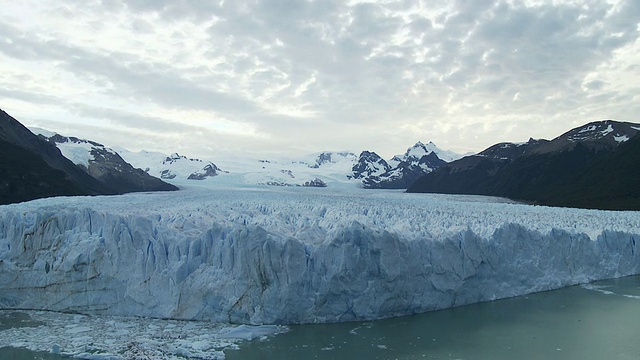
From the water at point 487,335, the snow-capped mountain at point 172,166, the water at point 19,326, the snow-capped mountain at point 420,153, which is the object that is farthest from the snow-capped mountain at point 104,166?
the snow-capped mountain at point 420,153

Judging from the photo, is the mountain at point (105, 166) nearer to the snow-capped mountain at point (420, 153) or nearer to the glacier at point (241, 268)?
the glacier at point (241, 268)

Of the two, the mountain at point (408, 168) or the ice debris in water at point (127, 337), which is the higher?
the mountain at point (408, 168)

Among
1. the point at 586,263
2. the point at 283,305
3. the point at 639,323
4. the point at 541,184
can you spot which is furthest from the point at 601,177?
the point at 283,305

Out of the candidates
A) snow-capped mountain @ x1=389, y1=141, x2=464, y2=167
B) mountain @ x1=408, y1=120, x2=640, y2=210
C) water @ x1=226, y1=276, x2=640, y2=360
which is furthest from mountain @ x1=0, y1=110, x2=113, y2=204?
snow-capped mountain @ x1=389, y1=141, x2=464, y2=167

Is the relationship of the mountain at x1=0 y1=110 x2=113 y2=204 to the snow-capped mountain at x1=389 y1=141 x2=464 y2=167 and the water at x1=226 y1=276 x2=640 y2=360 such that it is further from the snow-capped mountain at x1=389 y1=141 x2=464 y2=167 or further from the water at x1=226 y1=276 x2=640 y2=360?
the snow-capped mountain at x1=389 y1=141 x2=464 y2=167

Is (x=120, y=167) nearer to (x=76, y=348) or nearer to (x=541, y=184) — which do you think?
(x=541, y=184)
